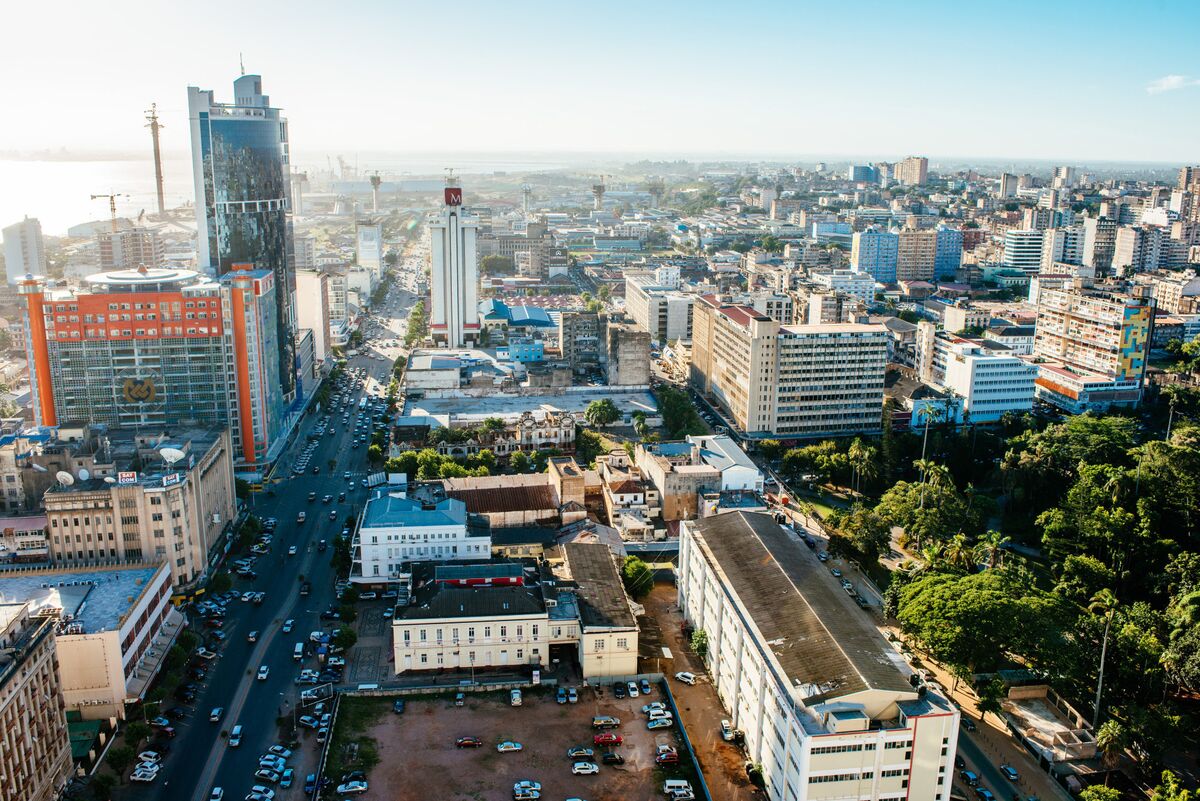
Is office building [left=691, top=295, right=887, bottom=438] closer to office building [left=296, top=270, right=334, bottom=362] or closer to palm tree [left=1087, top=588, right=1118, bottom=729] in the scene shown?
palm tree [left=1087, top=588, right=1118, bottom=729]

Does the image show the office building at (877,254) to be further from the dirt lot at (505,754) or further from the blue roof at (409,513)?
the dirt lot at (505,754)

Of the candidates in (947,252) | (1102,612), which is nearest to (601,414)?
(1102,612)

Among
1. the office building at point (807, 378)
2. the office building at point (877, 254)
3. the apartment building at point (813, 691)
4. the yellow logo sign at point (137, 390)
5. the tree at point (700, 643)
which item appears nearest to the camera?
the apartment building at point (813, 691)

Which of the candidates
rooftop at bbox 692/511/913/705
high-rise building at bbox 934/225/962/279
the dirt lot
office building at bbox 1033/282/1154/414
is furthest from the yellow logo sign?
high-rise building at bbox 934/225/962/279

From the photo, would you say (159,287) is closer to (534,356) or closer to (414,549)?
(414,549)

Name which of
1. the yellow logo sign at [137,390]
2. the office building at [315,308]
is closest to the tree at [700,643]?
the yellow logo sign at [137,390]

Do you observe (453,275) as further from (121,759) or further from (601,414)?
(121,759)

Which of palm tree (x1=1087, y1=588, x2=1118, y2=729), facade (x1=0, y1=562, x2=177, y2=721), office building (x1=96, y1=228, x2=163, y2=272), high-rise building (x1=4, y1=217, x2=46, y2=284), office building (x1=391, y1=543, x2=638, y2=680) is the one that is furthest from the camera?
office building (x1=96, y1=228, x2=163, y2=272)
